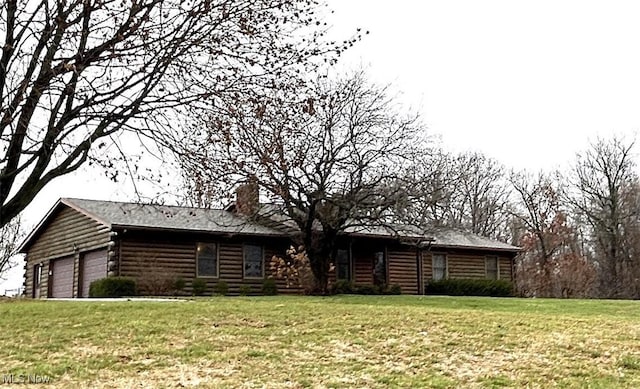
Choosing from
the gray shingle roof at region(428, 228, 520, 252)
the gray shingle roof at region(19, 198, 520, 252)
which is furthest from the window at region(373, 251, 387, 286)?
the gray shingle roof at region(428, 228, 520, 252)

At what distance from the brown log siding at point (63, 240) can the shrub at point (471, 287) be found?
13477mm

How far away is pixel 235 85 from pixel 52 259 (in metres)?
20.4

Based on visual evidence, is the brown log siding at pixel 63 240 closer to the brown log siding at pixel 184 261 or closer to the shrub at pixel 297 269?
the brown log siding at pixel 184 261

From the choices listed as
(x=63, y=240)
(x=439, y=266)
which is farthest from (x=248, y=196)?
(x=439, y=266)

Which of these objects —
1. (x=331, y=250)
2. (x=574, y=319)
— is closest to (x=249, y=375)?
(x=574, y=319)

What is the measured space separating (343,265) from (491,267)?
309 inches

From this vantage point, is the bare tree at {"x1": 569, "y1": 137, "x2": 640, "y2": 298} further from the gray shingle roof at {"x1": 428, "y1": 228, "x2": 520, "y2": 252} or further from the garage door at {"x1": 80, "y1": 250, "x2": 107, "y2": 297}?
the garage door at {"x1": 80, "y1": 250, "x2": 107, "y2": 297}

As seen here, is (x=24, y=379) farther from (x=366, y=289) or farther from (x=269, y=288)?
(x=366, y=289)

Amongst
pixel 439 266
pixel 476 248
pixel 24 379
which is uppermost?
pixel 476 248

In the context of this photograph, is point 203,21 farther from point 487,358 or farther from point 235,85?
point 487,358

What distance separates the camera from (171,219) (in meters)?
27.2

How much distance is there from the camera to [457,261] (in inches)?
1323

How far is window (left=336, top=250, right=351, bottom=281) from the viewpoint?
3033 cm

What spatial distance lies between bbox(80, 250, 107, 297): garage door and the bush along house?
4cm
